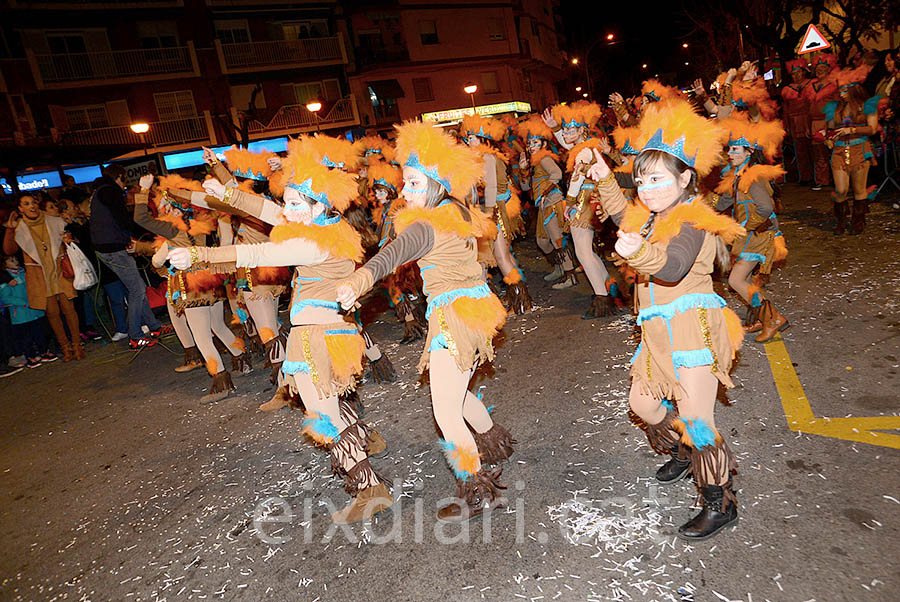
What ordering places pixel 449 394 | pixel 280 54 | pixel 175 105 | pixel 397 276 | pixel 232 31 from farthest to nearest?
pixel 280 54 < pixel 232 31 < pixel 175 105 < pixel 397 276 < pixel 449 394

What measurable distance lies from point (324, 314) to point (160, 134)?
1055 inches

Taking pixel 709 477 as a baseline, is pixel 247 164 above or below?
above

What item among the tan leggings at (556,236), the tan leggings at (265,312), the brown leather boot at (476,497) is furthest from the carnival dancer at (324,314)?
the tan leggings at (556,236)

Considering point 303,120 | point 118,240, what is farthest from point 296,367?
point 303,120

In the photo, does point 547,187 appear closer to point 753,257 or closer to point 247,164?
point 753,257

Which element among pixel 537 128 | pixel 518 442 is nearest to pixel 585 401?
pixel 518 442

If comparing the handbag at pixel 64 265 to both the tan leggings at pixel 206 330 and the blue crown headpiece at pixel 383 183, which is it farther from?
the blue crown headpiece at pixel 383 183

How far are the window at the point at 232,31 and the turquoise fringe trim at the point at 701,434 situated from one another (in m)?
31.0

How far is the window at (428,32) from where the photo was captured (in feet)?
107

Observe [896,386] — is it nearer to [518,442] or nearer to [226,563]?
[518,442]

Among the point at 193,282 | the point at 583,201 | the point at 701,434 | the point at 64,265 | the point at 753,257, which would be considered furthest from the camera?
the point at 64,265

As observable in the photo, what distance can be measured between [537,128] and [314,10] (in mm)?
27731

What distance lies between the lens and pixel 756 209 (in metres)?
4.64

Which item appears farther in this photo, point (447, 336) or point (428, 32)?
point (428, 32)
